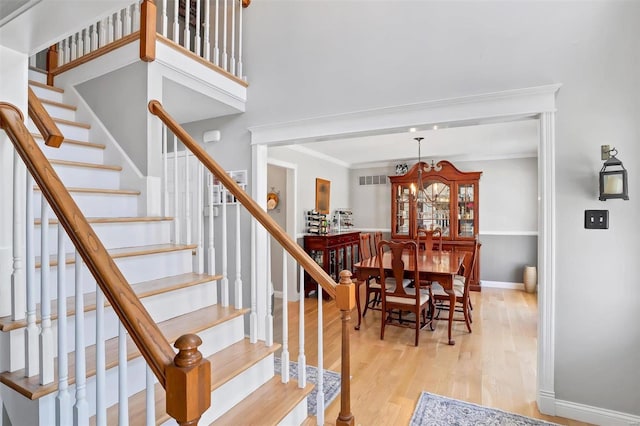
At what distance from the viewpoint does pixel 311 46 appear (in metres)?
2.95

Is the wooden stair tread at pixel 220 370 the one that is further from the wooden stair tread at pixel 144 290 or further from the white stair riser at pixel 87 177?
the white stair riser at pixel 87 177

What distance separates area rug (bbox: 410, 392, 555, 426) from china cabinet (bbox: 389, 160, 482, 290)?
367 cm

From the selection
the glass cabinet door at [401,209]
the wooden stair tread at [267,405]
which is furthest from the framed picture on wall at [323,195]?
the wooden stair tread at [267,405]

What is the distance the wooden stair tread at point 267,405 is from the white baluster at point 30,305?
805 mm

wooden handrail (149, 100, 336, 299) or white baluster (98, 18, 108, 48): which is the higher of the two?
white baluster (98, 18, 108, 48)

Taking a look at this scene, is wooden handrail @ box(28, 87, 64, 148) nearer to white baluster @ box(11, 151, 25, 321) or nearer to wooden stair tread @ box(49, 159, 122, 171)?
white baluster @ box(11, 151, 25, 321)

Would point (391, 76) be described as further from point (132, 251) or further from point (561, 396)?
point (561, 396)

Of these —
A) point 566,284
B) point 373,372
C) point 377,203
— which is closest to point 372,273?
point 373,372

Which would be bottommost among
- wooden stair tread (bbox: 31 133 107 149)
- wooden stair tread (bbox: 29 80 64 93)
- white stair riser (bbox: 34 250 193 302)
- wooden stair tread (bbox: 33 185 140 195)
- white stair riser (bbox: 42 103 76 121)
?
white stair riser (bbox: 34 250 193 302)

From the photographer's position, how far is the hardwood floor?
2316mm

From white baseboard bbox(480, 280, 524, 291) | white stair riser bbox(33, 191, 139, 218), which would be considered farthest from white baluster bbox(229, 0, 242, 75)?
white baseboard bbox(480, 280, 524, 291)

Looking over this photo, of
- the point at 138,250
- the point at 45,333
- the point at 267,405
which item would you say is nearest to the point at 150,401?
the point at 45,333

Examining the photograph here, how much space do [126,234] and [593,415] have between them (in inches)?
128

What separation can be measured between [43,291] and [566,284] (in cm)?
280
